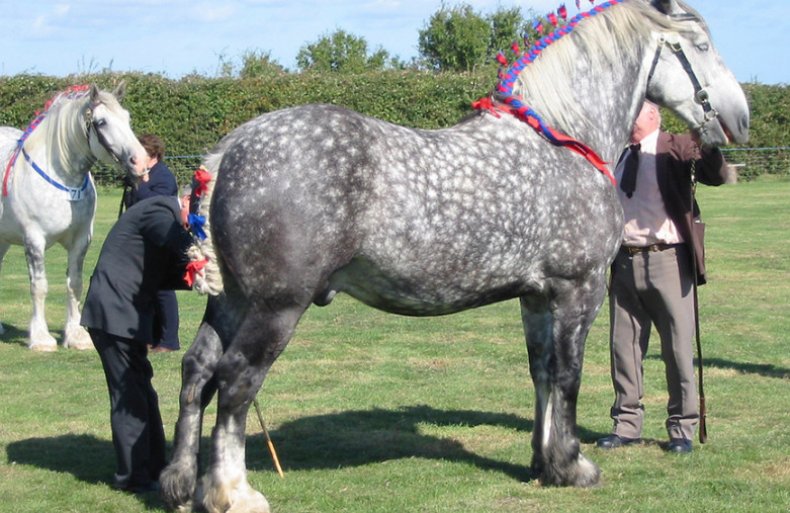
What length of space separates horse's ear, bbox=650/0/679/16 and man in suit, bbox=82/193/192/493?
3006mm

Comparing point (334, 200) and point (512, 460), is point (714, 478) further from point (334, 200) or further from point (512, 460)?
point (334, 200)

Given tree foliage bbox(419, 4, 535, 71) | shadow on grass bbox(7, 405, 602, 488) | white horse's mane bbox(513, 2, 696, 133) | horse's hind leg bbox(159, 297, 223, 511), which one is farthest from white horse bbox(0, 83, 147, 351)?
tree foliage bbox(419, 4, 535, 71)

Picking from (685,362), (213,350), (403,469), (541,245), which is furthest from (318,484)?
(685,362)

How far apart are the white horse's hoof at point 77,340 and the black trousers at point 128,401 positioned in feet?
16.8

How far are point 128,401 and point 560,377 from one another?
2463 mm

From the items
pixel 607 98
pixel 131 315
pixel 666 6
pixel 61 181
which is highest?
pixel 666 6

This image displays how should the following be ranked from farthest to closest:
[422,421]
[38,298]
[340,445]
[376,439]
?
[38,298]
[422,421]
[376,439]
[340,445]

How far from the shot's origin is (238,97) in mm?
A: 30078

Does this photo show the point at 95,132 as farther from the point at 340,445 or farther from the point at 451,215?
the point at 451,215

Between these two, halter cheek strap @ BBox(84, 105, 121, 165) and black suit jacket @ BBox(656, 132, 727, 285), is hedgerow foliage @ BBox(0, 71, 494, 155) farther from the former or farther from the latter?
black suit jacket @ BBox(656, 132, 727, 285)

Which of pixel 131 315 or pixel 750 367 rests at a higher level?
pixel 131 315

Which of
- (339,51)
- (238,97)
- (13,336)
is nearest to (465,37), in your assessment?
(339,51)

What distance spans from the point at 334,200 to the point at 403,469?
218cm

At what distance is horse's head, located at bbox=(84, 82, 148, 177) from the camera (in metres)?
10.5
